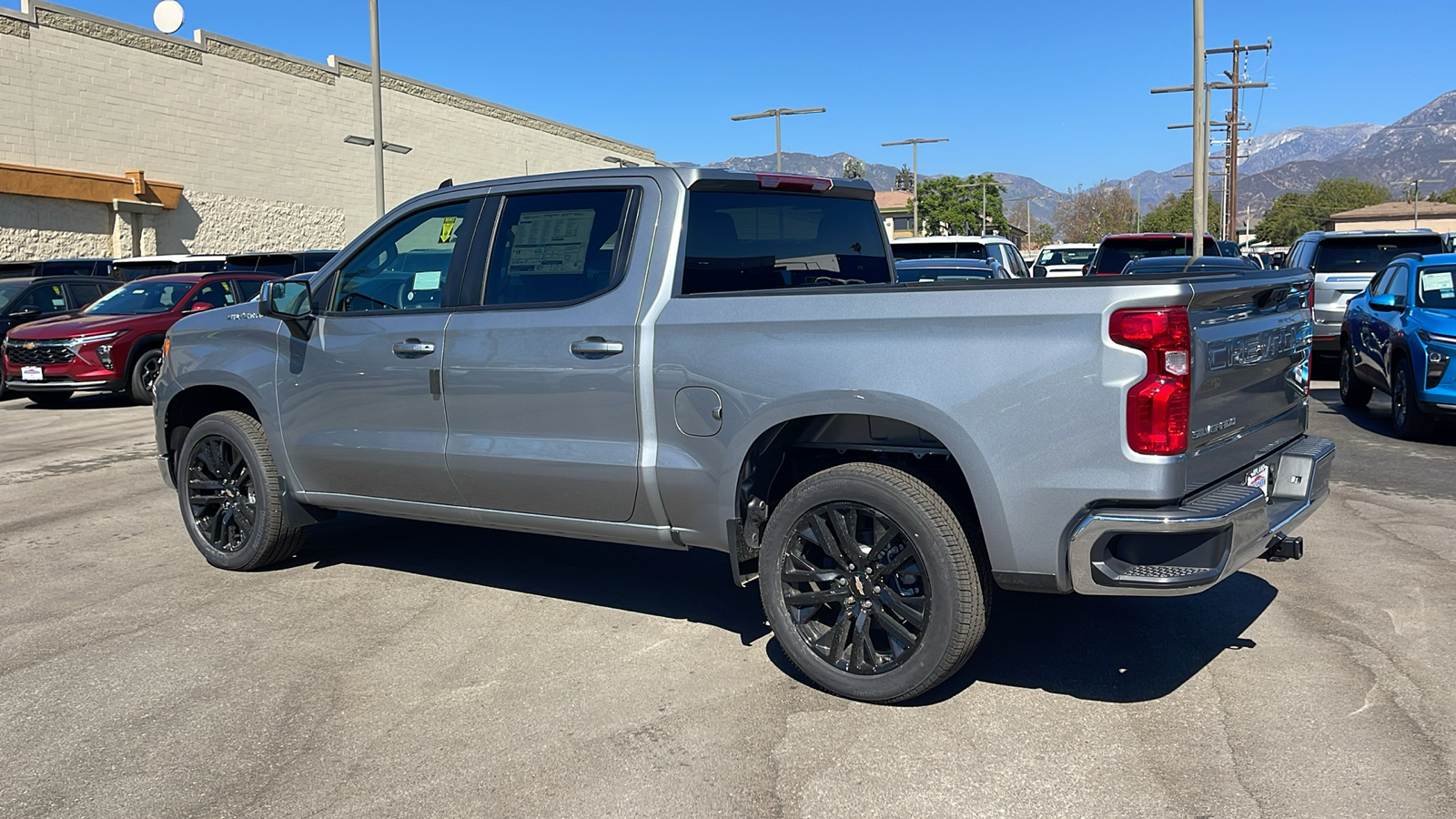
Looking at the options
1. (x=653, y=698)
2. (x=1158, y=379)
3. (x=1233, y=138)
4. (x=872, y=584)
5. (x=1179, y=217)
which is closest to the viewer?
(x=1158, y=379)

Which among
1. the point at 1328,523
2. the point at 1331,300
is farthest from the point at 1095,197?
the point at 1328,523

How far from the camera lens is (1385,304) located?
10.8m

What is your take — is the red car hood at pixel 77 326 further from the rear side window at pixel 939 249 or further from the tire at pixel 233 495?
the rear side window at pixel 939 249

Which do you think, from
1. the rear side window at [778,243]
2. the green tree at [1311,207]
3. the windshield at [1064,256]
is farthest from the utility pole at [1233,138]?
the green tree at [1311,207]

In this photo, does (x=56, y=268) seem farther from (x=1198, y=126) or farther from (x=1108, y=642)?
(x=1108, y=642)

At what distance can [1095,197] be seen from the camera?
122 meters

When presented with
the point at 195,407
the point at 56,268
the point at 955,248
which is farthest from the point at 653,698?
the point at 56,268

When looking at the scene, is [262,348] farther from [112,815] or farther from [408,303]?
[112,815]

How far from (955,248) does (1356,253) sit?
525 cm

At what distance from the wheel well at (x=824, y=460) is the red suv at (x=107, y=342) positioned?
12.0 m

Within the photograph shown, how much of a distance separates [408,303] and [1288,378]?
3.94 meters

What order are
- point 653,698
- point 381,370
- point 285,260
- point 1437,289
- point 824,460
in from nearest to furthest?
1. point 653,698
2. point 824,460
3. point 381,370
4. point 1437,289
5. point 285,260

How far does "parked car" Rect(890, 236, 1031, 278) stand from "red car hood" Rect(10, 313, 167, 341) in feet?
33.3

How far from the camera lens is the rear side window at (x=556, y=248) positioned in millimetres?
5195
